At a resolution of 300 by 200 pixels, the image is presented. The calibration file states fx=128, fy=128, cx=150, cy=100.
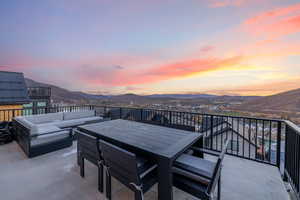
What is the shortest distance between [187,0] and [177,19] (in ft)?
2.10

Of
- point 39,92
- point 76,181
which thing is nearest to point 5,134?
point 76,181

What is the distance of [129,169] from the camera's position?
3.97 ft

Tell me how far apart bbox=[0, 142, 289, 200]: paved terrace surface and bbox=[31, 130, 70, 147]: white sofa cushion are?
13.4 inches

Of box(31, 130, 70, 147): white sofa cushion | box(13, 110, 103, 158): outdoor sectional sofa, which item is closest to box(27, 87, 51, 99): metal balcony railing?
box(13, 110, 103, 158): outdoor sectional sofa

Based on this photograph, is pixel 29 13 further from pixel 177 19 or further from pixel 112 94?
pixel 112 94

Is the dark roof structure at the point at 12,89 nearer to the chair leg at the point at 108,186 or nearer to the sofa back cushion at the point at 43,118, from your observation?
the sofa back cushion at the point at 43,118

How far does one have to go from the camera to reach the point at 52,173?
2.30m

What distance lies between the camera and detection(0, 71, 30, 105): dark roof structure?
6275mm

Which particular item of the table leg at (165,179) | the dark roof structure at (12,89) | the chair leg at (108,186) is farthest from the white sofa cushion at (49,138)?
the dark roof structure at (12,89)

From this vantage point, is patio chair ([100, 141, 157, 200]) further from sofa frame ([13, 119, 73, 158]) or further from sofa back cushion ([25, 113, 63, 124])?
sofa back cushion ([25, 113, 63, 124])

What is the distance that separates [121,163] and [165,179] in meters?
0.49

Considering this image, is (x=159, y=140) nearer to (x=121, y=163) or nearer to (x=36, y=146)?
(x=121, y=163)

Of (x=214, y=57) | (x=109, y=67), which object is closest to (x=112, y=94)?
(x=109, y=67)

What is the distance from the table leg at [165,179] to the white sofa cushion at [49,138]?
3102mm
